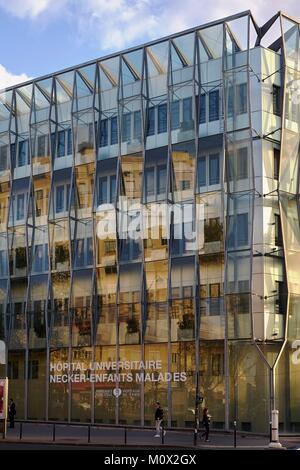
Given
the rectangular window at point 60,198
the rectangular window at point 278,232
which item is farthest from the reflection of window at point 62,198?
the rectangular window at point 278,232

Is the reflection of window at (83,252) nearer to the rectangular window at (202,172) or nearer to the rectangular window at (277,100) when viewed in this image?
the rectangular window at (202,172)

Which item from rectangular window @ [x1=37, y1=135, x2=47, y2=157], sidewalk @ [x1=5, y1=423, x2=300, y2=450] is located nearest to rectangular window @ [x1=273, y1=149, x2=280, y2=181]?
sidewalk @ [x1=5, y1=423, x2=300, y2=450]

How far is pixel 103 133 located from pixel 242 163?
9.81 meters

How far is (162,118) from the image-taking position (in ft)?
136

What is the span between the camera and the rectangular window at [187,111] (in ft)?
132

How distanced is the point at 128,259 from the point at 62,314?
578cm

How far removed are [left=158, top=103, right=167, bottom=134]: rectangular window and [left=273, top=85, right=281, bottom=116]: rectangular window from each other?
635 centimetres

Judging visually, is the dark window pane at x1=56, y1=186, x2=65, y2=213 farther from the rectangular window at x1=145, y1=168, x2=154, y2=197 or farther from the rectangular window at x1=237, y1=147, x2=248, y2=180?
the rectangular window at x1=237, y1=147, x2=248, y2=180

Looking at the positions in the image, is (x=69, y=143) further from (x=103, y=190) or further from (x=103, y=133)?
(x=103, y=190)

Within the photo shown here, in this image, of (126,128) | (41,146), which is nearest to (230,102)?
(126,128)

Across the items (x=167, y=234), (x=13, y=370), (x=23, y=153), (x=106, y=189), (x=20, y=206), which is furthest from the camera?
(x=23, y=153)

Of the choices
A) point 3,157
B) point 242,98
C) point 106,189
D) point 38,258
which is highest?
point 242,98

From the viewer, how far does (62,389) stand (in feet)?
143
